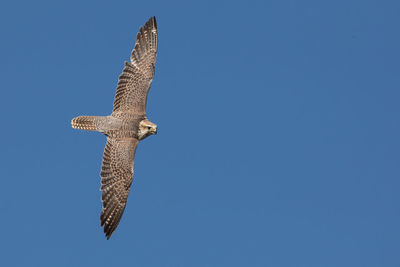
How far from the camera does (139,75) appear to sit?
26.3 metres

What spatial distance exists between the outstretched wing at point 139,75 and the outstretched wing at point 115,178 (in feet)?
4.64

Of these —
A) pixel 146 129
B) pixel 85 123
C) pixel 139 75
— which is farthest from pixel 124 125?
pixel 139 75

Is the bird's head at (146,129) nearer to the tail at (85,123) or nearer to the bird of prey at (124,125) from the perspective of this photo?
Answer: the bird of prey at (124,125)

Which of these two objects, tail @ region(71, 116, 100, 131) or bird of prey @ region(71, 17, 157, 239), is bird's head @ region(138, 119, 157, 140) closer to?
bird of prey @ region(71, 17, 157, 239)

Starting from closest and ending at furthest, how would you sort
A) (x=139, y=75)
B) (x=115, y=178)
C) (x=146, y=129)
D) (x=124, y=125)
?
(x=115, y=178) < (x=146, y=129) < (x=124, y=125) < (x=139, y=75)

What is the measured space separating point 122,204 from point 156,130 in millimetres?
2857

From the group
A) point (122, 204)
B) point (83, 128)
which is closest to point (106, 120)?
point (83, 128)

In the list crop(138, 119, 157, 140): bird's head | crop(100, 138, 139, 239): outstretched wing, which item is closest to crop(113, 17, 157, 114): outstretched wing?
crop(138, 119, 157, 140): bird's head

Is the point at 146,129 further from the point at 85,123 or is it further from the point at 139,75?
the point at 139,75

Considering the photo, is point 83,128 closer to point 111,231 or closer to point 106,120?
point 106,120

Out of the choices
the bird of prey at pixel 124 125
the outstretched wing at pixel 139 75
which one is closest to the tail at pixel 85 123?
the bird of prey at pixel 124 125

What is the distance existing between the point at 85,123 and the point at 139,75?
9.15ft

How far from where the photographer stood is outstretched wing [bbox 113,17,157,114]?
84.3 feet

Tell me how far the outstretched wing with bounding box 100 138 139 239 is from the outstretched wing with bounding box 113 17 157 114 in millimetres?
1414
